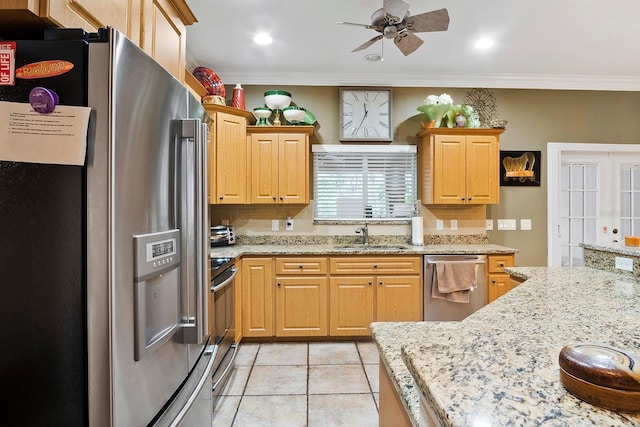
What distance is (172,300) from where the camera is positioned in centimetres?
110

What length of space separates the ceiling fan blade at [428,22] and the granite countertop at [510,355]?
5.68 ft

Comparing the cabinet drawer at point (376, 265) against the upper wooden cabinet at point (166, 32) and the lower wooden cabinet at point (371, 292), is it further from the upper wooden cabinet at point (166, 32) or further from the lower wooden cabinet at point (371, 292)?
the upper wooden cabinet at point (166, 32)

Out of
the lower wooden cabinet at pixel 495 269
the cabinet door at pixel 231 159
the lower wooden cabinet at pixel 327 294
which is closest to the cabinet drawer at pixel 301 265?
the lower wooden cabinet at pixel 327 294

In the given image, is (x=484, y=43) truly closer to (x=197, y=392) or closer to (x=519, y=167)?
(x=519, y=167)

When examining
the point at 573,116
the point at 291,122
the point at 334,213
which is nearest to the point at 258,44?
the point at 291,122

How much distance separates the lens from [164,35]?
1.63 m

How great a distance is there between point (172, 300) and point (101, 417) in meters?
0.35

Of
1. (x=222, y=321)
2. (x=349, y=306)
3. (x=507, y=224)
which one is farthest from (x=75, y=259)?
(x=507, y=224)

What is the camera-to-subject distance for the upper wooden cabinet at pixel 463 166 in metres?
3.63

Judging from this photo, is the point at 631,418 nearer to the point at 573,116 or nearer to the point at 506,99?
the point at 506,99

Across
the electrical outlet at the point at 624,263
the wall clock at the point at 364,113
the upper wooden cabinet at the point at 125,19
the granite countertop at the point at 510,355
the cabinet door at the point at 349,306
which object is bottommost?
the cabinet door at the point at 349,306

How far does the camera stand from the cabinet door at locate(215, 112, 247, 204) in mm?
3369

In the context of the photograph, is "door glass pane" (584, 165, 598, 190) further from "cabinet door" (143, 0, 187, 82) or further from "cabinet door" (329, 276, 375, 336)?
"cabinet door" (143, 0, 187, 82)

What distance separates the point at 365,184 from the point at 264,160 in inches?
46.7
